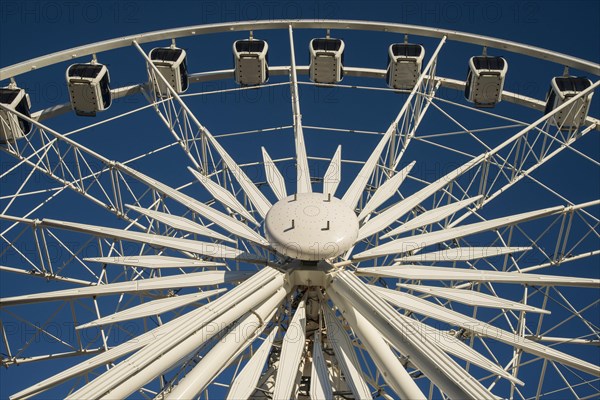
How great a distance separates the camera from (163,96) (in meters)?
24.6

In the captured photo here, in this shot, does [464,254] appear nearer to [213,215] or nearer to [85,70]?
[213,215]

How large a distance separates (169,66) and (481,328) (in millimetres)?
14040

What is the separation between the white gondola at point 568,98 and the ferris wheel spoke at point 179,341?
12.0m

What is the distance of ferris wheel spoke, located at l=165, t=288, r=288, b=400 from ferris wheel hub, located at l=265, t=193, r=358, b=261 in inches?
39.9

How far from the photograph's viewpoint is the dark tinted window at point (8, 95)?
73.3 feet

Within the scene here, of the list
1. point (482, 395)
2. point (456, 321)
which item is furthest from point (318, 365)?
point (482, 395)

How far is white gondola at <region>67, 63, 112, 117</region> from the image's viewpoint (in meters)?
23.9

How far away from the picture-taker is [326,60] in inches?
1005

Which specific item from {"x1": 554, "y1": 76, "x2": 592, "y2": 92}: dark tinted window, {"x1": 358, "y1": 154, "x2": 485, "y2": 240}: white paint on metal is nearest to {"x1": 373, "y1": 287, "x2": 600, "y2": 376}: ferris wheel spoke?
{"x1": 358, "y1": 154, "x2": 485, "y2": 240}: white paint on metal

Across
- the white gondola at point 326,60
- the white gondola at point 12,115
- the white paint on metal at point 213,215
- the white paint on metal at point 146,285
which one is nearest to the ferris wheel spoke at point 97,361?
the white paint on metal at point 146,285

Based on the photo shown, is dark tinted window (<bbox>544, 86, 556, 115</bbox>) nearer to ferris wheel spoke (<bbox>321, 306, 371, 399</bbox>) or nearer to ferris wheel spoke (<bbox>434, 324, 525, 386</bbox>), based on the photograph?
ferris wheel spoke (<bbox>321, 306, 371, 399</bbox>)

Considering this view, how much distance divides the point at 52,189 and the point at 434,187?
426 inches

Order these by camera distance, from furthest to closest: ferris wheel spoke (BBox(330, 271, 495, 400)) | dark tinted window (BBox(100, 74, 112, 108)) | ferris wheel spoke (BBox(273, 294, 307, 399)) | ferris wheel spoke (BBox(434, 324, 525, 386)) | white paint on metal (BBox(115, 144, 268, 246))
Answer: dark tinted window (BBox(100, 74, 112, 108)) → white paint on metal (BBox(115, 144, 268, 246)) → ferris wheel spoke (BBox(273, 294, 307, 399)) → ferris wheel spoke (BBox(434, 324, 525, 386)) → ferris wheel spoke (BBox(330, 271, 495, 400))

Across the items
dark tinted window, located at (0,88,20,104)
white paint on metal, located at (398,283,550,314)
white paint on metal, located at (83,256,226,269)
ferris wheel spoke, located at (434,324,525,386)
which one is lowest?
ferris wheel spoke, located at (434,324,525,386)
